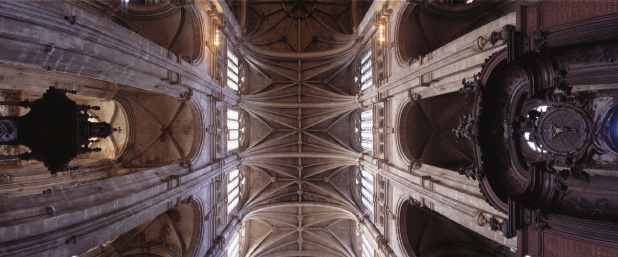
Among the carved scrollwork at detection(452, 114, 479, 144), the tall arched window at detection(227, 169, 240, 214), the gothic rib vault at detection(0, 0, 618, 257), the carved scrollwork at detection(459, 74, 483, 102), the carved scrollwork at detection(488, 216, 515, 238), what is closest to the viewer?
the gothic rib vault at detection(0, 0, 618, 257)

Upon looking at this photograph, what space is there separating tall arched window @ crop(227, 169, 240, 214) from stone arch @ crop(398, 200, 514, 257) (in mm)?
11104

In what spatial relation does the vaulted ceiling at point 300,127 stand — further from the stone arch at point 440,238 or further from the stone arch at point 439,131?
the stone arch at point 440,238

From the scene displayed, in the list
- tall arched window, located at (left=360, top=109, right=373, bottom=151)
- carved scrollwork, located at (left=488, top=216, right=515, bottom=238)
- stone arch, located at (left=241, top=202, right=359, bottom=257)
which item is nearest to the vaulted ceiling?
stone arch, located at (left=241, top=202, right=359, bottom=257)

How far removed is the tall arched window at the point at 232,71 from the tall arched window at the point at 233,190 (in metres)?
6.08

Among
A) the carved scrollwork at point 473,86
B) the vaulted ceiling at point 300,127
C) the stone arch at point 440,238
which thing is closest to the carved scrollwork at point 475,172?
the carved scrollwork at point 473,86

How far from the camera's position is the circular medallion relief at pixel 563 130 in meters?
5.73

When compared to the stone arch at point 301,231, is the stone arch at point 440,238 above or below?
above

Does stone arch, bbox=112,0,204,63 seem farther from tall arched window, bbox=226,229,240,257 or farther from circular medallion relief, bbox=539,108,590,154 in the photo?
circular medallion relief, bbox=539,108,590,154

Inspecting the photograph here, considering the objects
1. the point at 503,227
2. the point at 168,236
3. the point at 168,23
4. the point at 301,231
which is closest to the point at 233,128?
the point at 168,236

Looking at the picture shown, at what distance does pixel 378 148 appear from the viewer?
A: 55.7 feet

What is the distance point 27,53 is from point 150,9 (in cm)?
844

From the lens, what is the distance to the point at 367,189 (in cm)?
2045

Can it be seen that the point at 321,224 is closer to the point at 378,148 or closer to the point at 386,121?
the point at 378,148

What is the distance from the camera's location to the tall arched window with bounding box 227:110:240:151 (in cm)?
2033
